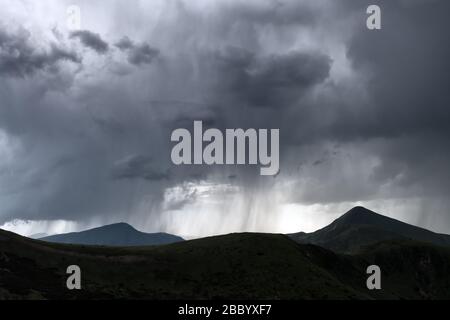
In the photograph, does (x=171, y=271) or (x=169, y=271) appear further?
(x=171, y=271)

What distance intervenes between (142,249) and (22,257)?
39.0 m

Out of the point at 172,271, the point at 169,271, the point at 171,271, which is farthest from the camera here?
the point at 172,271

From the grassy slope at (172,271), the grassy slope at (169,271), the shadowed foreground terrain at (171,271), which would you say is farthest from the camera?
the grassy slope at (169,271)

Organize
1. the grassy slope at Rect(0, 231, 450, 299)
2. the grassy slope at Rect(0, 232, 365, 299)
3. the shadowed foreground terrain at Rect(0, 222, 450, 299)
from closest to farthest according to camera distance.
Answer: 1. the shadowed foreground terrain at Rect(0, 222, 450, 299)
2. the grassy slope at Rect(0, 231, 450, 299)
3. the grassy slope at Rect(0, 232, 365, 299)

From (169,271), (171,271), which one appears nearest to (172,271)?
(171,271)

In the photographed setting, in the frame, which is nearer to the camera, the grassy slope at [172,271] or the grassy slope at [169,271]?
the grassy slope at [172,271]

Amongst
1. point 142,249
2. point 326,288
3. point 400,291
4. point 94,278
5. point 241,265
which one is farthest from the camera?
point 400,291

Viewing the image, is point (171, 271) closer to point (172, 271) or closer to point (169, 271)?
point (172, 271)

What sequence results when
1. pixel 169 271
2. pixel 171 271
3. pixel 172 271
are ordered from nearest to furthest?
pixel 169 271 < pixel 171 271 < pixel 172 271

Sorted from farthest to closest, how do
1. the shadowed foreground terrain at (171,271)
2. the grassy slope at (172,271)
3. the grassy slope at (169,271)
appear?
1. the grassy slope at (169,271)
2. the grassy slope at (172,271)
3. the shadowed foreground terrain at (171,271)
